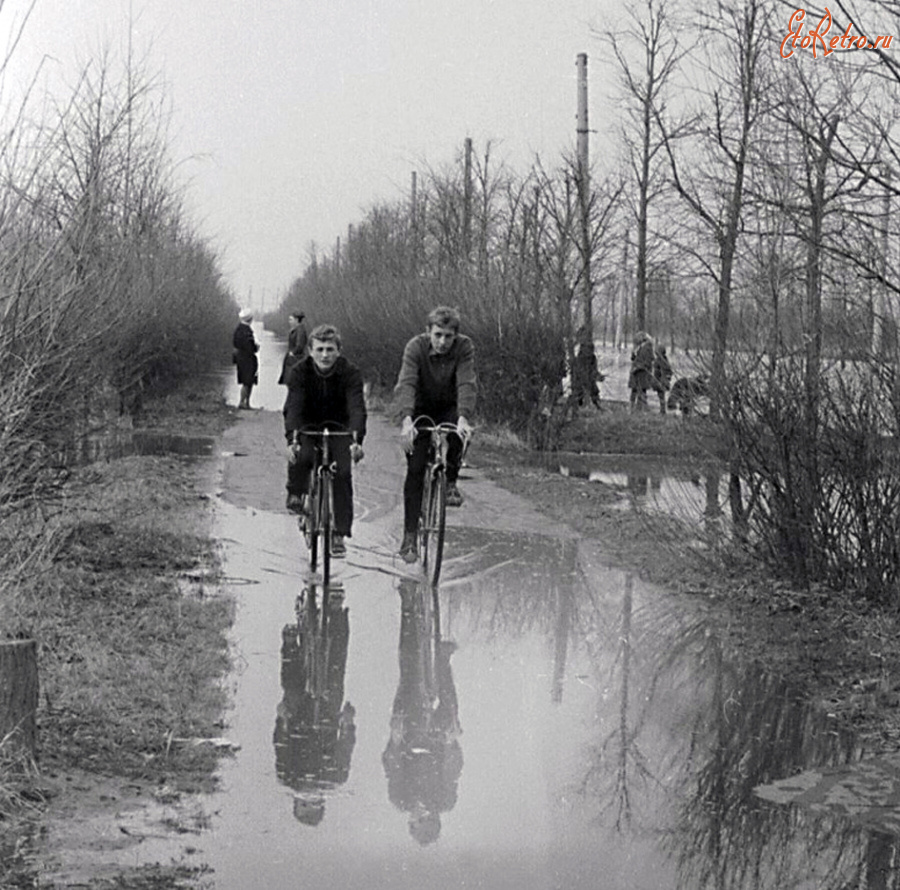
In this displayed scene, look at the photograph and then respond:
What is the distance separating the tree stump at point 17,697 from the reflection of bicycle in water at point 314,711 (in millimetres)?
1041

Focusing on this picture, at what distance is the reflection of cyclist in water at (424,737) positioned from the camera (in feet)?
19.9

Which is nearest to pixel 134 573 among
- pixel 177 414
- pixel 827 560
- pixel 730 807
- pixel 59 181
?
pixel 59 181

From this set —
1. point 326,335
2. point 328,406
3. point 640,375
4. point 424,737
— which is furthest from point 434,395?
point 640,375

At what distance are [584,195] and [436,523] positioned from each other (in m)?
18.4

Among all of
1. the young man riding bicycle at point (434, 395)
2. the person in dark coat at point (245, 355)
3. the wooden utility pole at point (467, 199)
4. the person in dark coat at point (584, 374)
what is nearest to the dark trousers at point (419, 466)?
the young man riding bicycle at point (434, 395)

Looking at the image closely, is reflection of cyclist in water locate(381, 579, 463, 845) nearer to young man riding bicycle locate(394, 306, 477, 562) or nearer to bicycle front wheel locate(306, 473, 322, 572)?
bicycle front wheel locate(306, 473, 322, 572)

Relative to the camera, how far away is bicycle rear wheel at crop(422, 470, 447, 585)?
1088 cm

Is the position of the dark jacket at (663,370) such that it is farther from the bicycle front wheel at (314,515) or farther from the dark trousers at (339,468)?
the bicycle front wheel at (314,515)

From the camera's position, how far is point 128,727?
675 centimetres

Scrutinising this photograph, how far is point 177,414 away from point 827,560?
19.0 m

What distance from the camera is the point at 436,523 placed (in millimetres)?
11211

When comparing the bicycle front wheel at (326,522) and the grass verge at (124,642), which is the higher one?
the bicycle front wheel at (326,522)

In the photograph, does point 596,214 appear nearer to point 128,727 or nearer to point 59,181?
point 59,181

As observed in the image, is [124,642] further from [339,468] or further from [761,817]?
[761,817]
